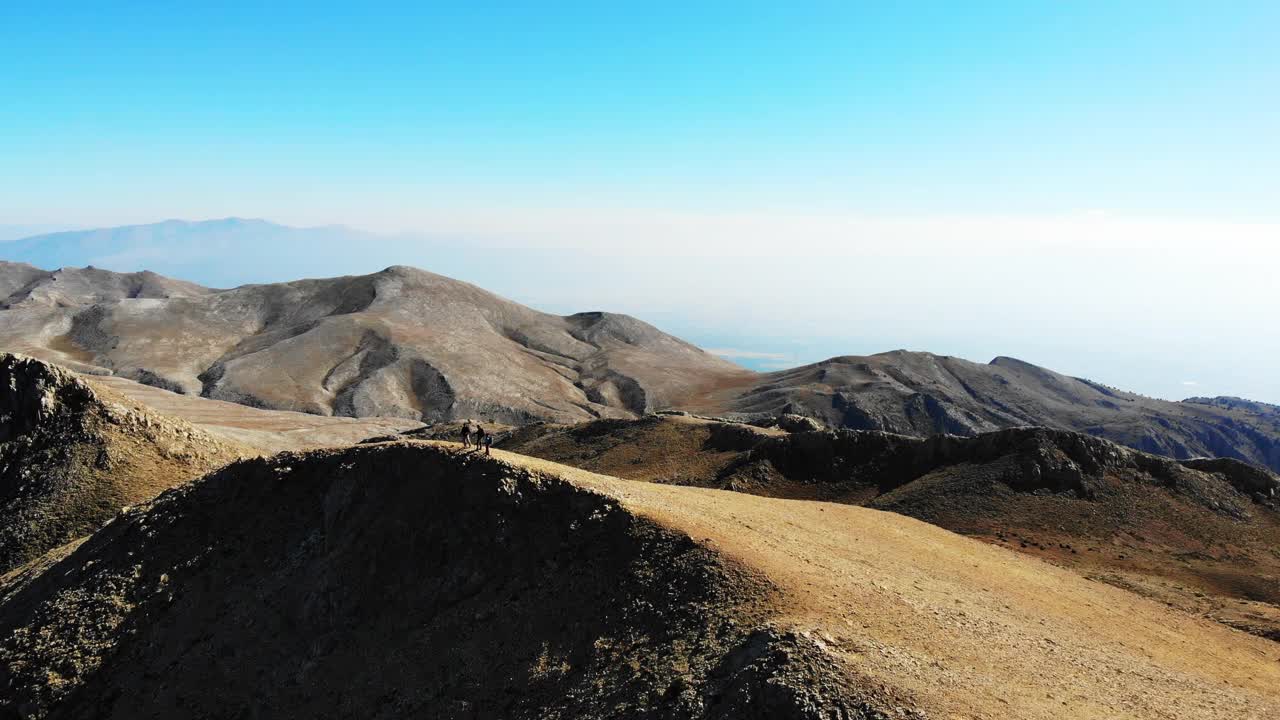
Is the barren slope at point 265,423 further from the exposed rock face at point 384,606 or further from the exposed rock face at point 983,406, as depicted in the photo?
the exposed rock face at point 983,406

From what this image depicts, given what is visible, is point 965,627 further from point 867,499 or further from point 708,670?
point 867,499

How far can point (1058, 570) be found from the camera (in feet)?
121

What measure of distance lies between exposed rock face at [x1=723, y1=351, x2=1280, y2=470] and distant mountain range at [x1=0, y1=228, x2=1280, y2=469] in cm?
53

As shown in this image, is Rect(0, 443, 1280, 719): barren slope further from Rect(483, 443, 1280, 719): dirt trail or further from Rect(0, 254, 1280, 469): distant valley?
Rect(0, 254, 1280, 469): distant valley

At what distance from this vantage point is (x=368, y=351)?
5684 inches

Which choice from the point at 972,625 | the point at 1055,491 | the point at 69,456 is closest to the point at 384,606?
the point at 972,625

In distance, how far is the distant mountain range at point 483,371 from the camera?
130875 millimetres

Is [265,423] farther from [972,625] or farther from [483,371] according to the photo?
[972,625]

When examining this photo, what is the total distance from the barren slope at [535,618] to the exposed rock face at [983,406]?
3927 inches

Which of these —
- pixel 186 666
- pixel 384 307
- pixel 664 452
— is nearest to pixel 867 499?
pixel 664 452

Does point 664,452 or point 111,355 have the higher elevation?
point 664,452

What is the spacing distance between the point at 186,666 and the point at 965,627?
26.7 metres

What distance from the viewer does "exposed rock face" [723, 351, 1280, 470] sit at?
131 meters

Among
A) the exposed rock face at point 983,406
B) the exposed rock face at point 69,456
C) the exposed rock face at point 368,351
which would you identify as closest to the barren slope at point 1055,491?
the exposed rock face at point 69,456
